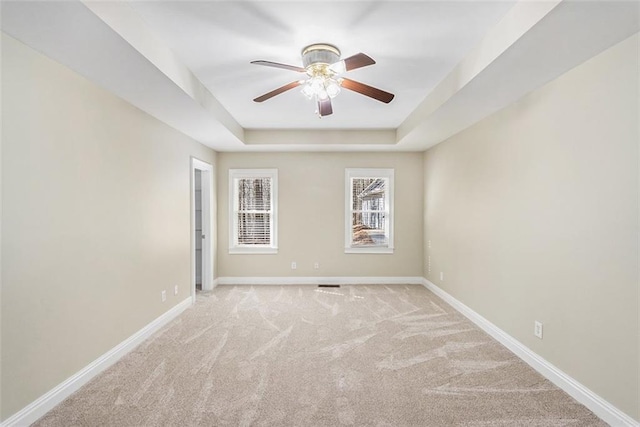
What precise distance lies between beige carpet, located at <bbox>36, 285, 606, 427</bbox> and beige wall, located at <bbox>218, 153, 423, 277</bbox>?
1.78 m

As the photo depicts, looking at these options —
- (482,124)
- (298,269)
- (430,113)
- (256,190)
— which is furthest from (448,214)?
(256,190)

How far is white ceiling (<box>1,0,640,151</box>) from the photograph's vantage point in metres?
1.79

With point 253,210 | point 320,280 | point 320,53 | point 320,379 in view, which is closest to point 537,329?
point 320,379

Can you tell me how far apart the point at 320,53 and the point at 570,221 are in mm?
2214

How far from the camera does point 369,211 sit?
5.92 metres

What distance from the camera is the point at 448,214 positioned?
15.5ft

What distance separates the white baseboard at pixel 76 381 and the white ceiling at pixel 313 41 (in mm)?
2220

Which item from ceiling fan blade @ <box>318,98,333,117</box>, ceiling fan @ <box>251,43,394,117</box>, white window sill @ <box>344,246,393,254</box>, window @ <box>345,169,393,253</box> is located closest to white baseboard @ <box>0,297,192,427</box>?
ceiling fan @ <box>251,43,394,117</box>

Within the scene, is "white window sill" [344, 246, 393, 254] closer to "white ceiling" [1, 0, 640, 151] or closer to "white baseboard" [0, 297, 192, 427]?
"white ceiling" [1, 0, 640, 151]

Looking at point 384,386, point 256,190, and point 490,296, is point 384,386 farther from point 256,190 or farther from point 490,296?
point 256,190

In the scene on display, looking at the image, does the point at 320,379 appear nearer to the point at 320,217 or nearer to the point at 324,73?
the point at 324,73

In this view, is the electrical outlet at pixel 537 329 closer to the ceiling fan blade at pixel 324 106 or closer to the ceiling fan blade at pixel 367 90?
the ceiling fan blade at pixel 367 90

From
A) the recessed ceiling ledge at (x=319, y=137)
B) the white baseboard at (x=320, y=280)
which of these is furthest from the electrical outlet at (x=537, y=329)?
the recessed ceiling ledge at (x=319, y=137)

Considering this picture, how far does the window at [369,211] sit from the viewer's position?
5.80 metres
